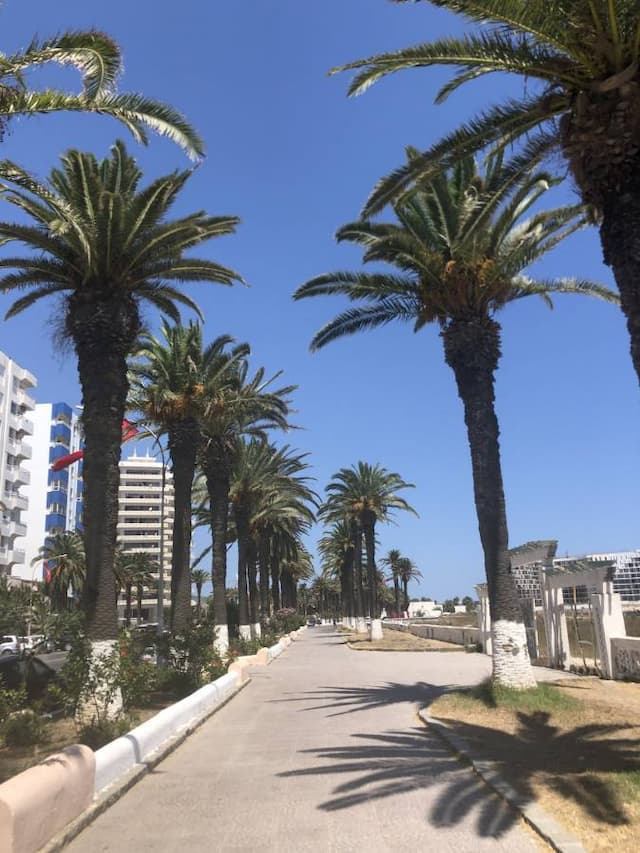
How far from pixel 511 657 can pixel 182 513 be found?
420 inches

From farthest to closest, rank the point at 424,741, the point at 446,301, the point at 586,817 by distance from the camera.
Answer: the point at 446,301
the point at 424,741
the point at 586,817

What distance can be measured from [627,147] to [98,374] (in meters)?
9.23

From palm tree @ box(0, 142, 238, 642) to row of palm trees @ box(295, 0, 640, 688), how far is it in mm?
4260

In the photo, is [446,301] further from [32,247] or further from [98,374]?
[32,247]

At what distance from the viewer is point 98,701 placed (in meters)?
10.9

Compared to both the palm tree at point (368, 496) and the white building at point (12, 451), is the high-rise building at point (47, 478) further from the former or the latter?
the palm tree at point (368, 496)

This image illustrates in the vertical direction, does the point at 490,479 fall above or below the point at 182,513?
below

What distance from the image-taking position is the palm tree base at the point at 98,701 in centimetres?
1073

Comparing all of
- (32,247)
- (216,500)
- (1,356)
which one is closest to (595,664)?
(216,500)

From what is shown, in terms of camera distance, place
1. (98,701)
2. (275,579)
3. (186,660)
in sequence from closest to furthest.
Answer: (98,701) → (186,660) → (275,579)

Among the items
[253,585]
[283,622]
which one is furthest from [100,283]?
[283,622]

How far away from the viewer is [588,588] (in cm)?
1866

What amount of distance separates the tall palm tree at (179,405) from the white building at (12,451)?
4765 cm

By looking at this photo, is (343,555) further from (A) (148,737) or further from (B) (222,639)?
(A) (148,737)
